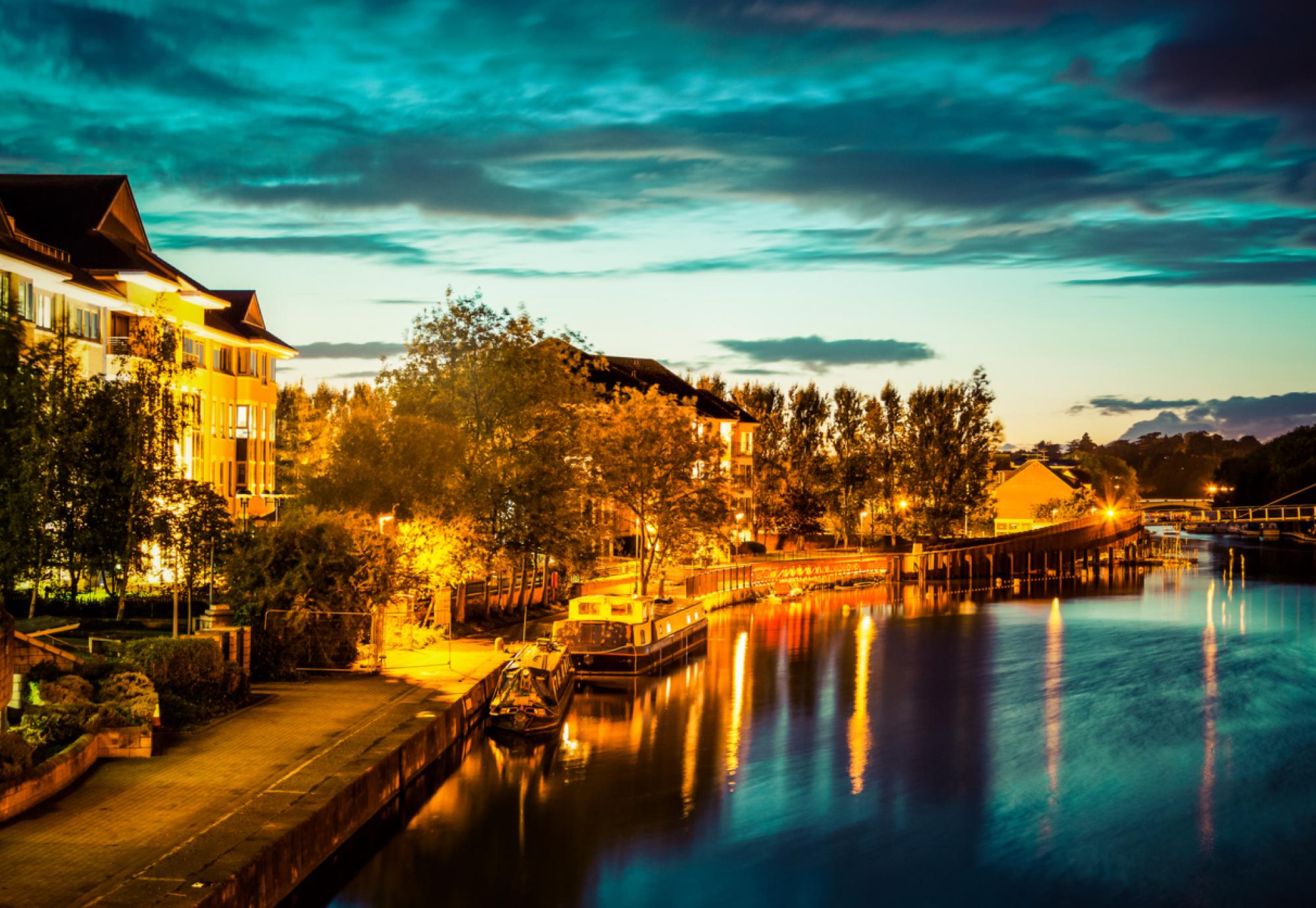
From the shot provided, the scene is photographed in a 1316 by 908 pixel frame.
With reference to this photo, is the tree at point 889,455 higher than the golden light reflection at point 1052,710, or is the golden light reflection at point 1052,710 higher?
the tree at point 889,455

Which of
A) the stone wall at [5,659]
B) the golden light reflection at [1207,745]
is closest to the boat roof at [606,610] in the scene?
the golden light reflection at [1207,745]

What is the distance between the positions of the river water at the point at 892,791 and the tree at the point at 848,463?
53.9 meters

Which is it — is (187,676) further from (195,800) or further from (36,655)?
(195,800)

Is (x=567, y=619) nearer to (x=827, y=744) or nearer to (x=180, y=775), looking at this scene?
(x=827, y=744)

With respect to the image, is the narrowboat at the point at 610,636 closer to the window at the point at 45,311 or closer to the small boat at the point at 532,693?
the small boat at the point at 532,693

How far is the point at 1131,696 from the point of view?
5631cm

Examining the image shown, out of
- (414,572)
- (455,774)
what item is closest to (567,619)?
(414,572)

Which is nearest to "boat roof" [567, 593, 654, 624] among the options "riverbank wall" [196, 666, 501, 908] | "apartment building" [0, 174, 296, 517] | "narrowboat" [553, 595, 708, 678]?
"narrowboat" [553, 595, 708, 678]

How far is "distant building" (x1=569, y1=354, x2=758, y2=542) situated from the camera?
105m

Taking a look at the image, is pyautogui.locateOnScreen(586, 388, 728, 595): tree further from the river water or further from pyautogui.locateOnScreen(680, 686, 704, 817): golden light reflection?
pyautogui.locateOnScreen(680, 686, 704, 817): golden light reflection

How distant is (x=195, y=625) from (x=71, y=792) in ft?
70.2

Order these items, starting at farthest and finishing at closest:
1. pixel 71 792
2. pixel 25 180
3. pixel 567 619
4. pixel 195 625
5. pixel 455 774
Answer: pixel 25 180, pixel 567 619, pixel 195 625, pixel 455 774, pixel 71 792

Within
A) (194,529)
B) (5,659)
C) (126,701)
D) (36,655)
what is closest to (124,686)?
(126,701)

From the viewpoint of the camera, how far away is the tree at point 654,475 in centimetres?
7444
